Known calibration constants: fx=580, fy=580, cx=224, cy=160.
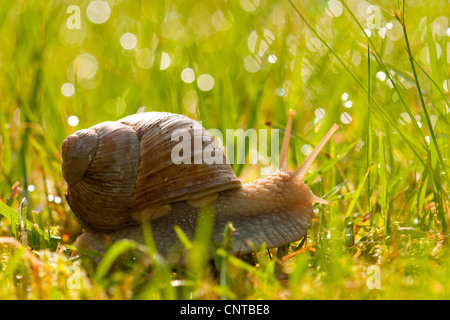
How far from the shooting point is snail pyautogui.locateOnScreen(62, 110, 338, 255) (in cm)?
213

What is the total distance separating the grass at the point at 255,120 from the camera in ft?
5.56

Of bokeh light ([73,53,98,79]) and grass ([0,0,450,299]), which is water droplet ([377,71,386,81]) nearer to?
grass ([0,0,450,299])

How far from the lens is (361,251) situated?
6.33 feet

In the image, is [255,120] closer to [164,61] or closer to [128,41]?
[164,61]

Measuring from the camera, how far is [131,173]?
2.14 meters

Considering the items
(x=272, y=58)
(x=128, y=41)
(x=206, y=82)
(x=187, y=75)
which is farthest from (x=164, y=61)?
(x=272, y=58)

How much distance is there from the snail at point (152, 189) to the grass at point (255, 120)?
10 cm

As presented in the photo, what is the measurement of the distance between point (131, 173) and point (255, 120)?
1.02 metres

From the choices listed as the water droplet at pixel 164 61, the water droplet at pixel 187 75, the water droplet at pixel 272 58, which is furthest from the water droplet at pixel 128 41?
the water droplet at pixel 272 58

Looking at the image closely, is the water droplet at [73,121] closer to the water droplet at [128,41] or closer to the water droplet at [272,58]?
the water droplet at [128,41]
